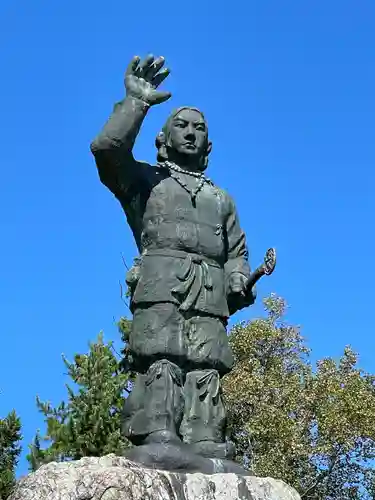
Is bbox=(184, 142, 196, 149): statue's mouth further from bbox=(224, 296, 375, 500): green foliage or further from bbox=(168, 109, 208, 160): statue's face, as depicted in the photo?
bbox=(224, 296, 375, 500): green foliage

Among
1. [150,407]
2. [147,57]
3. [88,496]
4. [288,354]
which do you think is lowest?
[88,496]

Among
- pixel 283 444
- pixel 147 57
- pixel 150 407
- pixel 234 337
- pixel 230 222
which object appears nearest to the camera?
pixel 150 407

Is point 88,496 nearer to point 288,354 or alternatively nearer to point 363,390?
point 363,390

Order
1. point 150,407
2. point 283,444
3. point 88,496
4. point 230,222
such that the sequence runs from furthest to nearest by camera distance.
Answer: point 283,444
point 230,222
point 150,407
point 88,496

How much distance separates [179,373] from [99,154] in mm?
1610

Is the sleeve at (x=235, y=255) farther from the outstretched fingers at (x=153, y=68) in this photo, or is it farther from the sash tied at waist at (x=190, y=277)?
the outstretched fingers at (x=153, y=68)

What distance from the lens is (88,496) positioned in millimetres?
4734

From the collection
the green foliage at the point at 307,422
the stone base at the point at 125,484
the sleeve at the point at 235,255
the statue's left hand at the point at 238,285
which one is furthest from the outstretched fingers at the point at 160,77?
the green foliage at the point at 307,422

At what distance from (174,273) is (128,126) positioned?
1.07 meters

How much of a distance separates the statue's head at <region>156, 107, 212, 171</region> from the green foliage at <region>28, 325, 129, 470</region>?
9.13 meters

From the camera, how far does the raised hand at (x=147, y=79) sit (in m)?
5.93

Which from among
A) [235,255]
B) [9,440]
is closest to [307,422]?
[9,440]

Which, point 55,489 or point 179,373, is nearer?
point 55,489

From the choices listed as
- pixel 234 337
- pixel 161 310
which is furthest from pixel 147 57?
pixel 234 337
